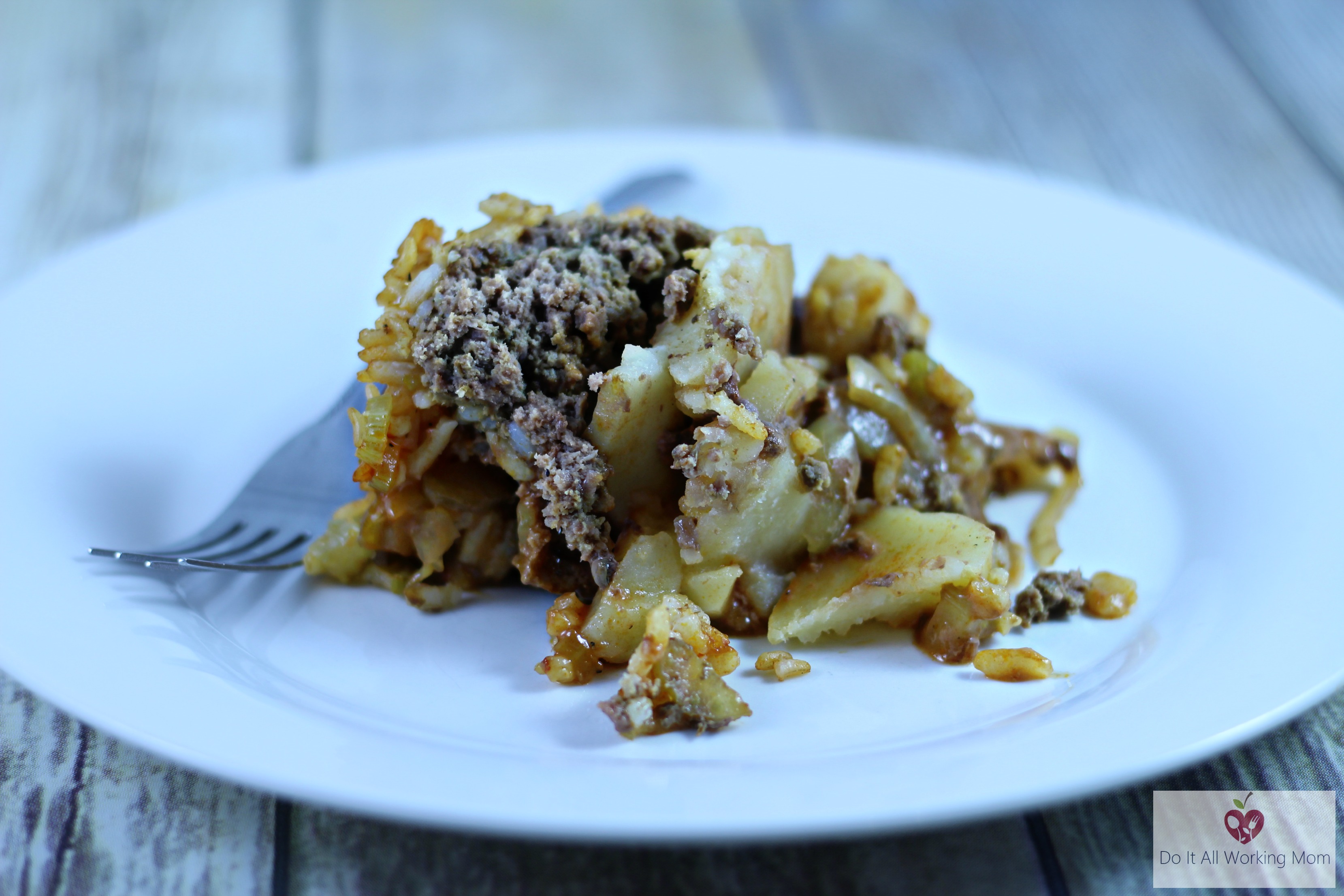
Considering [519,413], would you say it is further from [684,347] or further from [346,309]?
[346,309]

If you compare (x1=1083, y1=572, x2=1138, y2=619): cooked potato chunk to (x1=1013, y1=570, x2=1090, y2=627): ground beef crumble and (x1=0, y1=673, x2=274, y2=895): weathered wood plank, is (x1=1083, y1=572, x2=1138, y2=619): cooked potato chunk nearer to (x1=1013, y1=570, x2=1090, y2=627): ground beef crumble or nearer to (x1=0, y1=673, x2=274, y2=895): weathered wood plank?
(x1=1013, y1=570, x2=1090, y2=627): ground beef crumble

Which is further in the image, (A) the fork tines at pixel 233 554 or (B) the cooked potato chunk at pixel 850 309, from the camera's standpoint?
(B) the cooked potato chunk at pixel 850 309

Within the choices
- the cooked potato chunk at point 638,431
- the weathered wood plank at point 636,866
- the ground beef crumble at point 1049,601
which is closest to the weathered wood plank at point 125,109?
the cooked potato chunk at point 638,431

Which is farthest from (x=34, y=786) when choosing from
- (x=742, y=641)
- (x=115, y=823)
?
(x=742, y=641)

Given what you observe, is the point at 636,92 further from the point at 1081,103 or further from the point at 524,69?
the point at 1081,103

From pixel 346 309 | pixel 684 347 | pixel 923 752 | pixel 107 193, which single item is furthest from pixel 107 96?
pixel 923 752

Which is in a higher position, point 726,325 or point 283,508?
point 726,325

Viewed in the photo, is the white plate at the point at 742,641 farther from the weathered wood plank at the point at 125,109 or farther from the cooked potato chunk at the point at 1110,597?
the weathered wood plank at the point at 125,109
